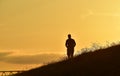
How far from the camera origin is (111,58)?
24.2 meters

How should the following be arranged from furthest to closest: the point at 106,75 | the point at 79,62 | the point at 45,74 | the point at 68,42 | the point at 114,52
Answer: the point at 68,42
the point at 45,74
the point at 79,62
the point at 114,52
the point at 106,75

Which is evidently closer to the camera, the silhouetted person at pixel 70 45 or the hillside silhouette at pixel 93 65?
the hillside silhouette at pixel 93 65

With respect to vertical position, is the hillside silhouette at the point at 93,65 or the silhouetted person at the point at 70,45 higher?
the silhouetted person at the point at 70,45

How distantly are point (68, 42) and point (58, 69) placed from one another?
4923 millimetres

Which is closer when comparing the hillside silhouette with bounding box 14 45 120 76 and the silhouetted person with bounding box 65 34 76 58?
the hillside silhouette with bounding box 14 45 120 76

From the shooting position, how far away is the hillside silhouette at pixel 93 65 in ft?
74.6

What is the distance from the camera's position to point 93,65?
24531 millimetres

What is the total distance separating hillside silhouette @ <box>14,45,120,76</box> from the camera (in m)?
22.7

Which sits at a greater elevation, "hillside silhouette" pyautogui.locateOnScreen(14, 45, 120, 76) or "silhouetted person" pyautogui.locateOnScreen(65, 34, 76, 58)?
"silhouetted person" pyautogui.locateOnScreen(65, 34, 76, 58)

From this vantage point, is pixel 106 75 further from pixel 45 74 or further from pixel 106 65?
pixel 45 74

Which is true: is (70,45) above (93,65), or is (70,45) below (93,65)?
above

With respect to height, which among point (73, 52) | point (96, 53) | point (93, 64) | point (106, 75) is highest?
point (73, 52)

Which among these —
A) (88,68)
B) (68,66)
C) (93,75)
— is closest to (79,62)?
(68,66)

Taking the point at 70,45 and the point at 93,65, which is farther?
the point at 70,45
